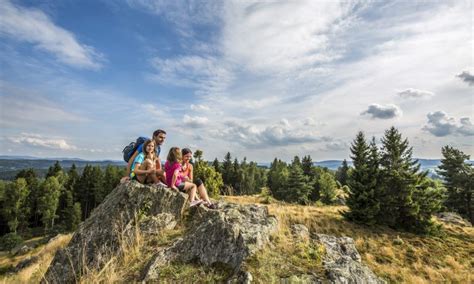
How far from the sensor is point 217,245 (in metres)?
4.14

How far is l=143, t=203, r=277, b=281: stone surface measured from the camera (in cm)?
383

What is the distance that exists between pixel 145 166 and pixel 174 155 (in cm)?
90

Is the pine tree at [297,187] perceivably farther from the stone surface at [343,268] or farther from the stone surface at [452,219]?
the stone surface at [343,268]

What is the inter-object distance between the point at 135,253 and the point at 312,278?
2.91 meters

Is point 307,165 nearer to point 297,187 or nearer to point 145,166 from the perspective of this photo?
point 297,187

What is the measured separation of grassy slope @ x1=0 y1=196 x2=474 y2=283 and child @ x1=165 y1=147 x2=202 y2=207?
123 centimetres

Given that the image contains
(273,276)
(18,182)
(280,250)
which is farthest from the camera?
(18,182)

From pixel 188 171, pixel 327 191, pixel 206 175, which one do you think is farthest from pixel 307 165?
pixel 188 171

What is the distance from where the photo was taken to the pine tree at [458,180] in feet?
116

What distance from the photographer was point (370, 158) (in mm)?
24828

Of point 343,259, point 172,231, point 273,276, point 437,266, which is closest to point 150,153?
point 172,231

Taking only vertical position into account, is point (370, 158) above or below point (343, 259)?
above

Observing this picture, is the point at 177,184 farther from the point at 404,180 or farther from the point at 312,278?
the point at 404,180

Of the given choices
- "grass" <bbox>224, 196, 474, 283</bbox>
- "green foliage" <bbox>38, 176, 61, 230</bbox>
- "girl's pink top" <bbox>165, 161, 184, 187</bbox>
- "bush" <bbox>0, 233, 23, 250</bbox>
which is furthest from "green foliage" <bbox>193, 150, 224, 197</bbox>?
"green foliage" <bbox>38, 176, 61, 230</bbox>
